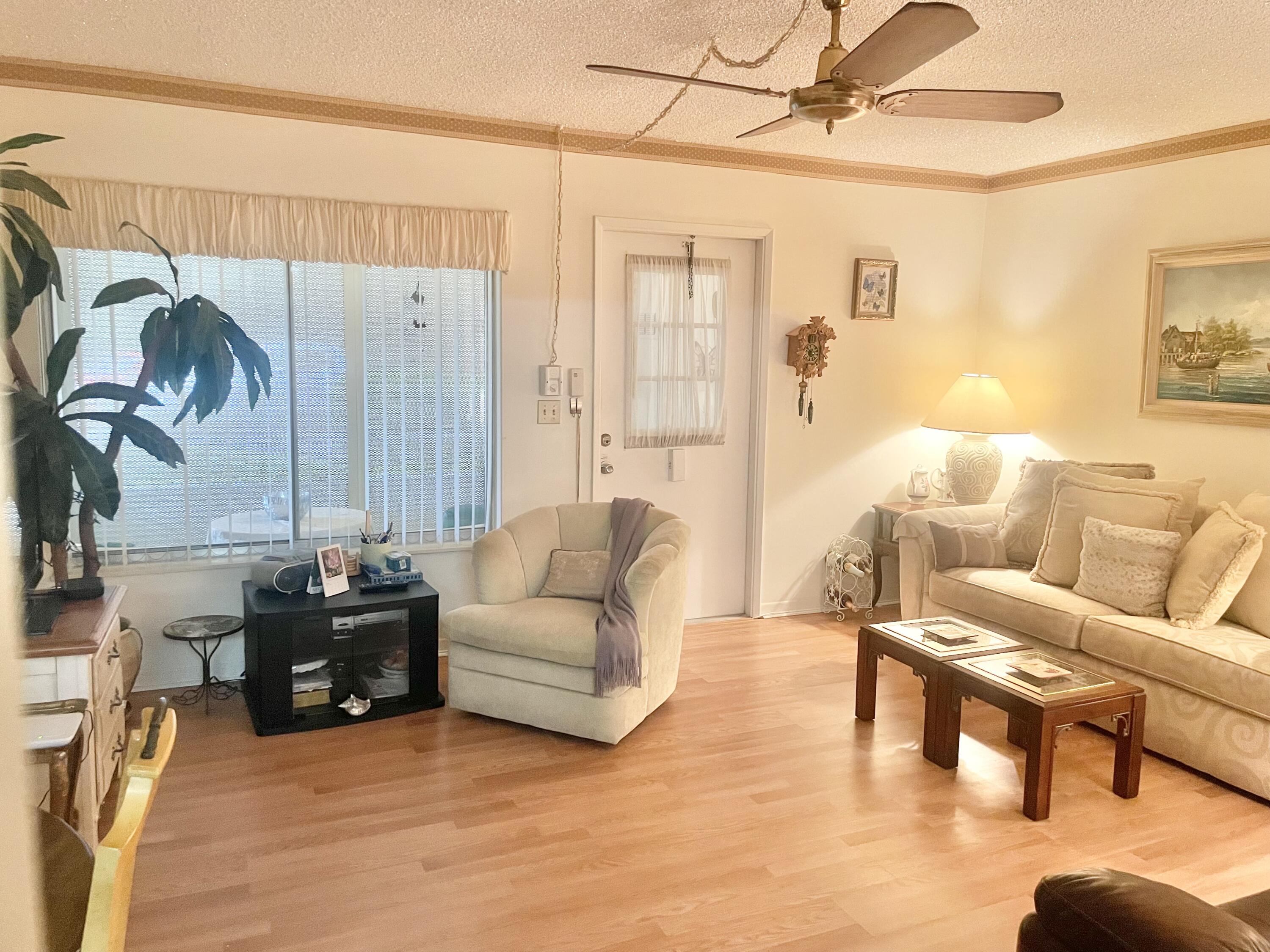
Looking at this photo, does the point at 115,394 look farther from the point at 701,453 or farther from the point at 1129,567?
the point at 1129,567

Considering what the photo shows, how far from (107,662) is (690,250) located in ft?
10.7

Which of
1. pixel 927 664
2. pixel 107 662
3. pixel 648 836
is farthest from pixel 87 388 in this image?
pixel 927 664

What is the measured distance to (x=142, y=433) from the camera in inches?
129

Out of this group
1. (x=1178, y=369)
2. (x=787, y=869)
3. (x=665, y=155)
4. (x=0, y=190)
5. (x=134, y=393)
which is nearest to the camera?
(x=0, y=190)

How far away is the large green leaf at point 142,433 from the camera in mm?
3264

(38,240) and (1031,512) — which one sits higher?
(38,240)

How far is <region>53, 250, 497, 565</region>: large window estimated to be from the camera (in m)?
3.87

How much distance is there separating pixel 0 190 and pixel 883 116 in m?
4.30

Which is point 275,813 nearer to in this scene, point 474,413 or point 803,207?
point 474,413

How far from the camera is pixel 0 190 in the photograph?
0.40m

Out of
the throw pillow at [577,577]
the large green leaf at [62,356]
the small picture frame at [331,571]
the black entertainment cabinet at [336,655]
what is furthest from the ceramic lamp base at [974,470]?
the large green leaf at [62,356]

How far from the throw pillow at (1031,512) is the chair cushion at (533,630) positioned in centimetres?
211

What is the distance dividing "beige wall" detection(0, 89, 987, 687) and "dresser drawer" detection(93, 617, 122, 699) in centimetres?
88

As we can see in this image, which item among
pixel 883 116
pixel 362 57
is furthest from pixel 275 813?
pixel 883 116
